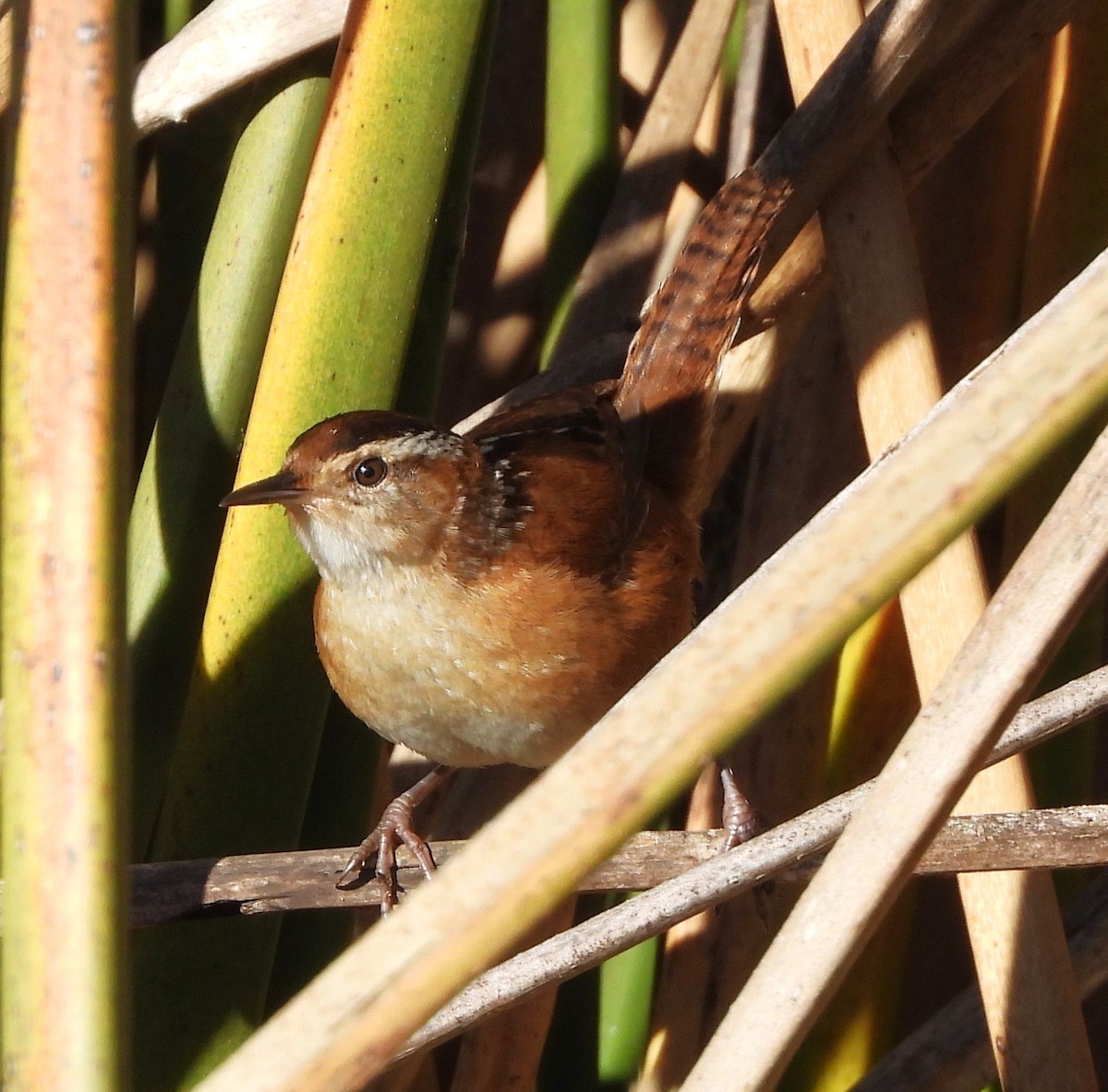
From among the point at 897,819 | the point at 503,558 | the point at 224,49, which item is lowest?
the point at 897,819

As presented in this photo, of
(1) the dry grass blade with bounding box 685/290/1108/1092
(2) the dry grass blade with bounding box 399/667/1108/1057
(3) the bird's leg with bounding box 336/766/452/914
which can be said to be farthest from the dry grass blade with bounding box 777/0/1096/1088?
(3) the bird's leg with bounding box 336/766/452/914

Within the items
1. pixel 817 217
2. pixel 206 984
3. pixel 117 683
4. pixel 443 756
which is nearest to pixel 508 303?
pixel 817 217

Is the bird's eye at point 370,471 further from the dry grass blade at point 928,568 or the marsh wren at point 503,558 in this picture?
the dry grass blade at point 928,568

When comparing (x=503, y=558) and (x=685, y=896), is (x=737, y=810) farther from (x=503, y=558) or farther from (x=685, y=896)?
(x=685, y=896)

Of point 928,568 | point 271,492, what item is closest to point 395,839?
point 271,492

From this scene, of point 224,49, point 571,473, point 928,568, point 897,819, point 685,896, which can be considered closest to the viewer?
point 897,819

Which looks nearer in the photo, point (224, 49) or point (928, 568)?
point (928, 568)

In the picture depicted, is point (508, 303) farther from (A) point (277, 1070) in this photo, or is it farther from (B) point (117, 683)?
(A) point (277, 1070)
